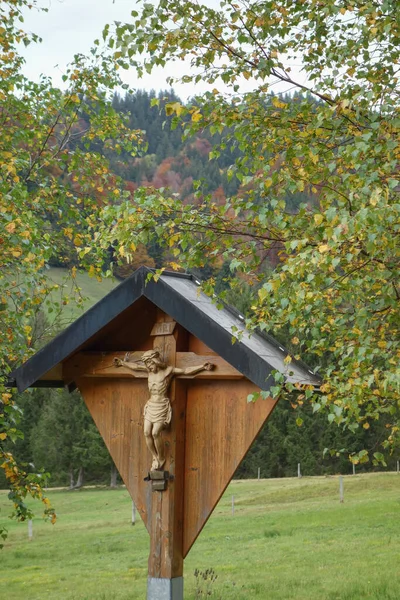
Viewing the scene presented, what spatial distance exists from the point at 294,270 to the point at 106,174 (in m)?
6.15

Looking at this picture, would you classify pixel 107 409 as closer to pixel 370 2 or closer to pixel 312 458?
pixel 370 2

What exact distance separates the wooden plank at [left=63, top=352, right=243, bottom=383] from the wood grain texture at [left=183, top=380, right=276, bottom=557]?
153mm

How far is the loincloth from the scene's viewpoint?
6461mm

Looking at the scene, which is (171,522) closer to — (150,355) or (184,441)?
(184,441)

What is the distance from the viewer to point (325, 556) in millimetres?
16609

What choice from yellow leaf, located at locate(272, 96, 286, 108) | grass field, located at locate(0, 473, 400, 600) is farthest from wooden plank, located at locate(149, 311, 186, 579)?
grass field, located at locate(0, 473, 400, 600)

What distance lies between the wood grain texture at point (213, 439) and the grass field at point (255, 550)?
18.5 feet

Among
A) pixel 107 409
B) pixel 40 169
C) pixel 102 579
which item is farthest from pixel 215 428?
pixel 102 579

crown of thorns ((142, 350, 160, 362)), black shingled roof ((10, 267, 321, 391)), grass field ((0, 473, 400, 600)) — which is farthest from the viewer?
grass field ((0, 473, 400, 600))

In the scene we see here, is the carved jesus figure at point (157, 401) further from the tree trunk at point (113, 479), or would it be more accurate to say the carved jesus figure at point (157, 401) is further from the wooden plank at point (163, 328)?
the tree trunk at point (113, 479)

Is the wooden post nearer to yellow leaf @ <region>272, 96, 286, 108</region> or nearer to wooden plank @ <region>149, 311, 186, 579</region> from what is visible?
wooden plank @ <region>149, 311, 186, 579</region>

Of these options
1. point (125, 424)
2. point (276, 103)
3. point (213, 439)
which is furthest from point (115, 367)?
point (276, 103)

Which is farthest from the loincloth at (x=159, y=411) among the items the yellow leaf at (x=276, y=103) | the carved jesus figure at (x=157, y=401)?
the yellow leaf at (x=276, y=103)

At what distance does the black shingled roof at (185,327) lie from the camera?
600 centimetres
